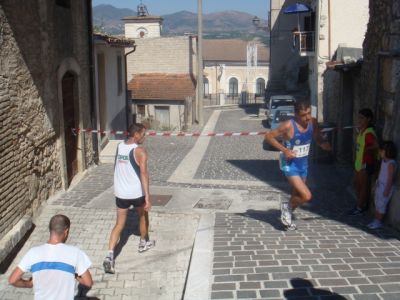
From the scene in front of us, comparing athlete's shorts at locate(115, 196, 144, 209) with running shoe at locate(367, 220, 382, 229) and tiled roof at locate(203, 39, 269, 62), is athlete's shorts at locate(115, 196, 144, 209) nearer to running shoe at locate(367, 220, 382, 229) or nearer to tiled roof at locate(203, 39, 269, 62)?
running shoe at locate(367, 220, 382, 229)

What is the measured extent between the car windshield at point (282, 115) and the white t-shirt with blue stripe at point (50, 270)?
19.9 meters

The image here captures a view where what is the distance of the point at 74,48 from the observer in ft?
35.2

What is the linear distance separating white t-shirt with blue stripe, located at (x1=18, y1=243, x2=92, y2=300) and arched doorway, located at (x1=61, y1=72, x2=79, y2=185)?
653 centimetres

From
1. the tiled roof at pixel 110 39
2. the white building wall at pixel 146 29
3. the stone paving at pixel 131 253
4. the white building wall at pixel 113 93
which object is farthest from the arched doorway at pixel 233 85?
the stone paving at pixel 131 253

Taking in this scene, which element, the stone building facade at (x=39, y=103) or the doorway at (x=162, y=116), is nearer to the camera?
the stone building facade at (x=39, y=103)

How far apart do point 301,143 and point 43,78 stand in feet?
15.0

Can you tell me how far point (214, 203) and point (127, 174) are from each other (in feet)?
10.1

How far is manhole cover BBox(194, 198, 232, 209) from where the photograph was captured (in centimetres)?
870

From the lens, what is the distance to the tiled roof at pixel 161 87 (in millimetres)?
31109

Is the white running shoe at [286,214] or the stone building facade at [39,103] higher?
the stone building facade at [39,103]

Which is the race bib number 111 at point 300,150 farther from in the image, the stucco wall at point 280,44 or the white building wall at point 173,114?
the stucco wall at point 280,44

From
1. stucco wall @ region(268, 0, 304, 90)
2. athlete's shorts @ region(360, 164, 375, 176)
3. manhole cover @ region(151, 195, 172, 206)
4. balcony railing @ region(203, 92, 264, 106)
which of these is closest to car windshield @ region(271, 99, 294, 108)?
stucco wall @ region(268, 0, 304, 90)

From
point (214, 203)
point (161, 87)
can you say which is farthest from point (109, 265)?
point (161, 87)

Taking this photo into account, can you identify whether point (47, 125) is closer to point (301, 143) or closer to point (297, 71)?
point (301, 143)
